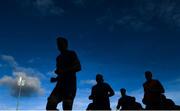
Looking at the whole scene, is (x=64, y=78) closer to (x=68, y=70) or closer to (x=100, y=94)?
(x=68, y=70)

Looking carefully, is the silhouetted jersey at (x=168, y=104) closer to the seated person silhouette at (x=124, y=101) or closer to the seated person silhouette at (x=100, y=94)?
the seated person silhouette at (x=100, y=94)

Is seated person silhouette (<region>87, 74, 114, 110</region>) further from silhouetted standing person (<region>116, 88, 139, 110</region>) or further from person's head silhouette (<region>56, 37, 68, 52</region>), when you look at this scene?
person's head silhouette (<region>56, 37, 68, 52</region>)

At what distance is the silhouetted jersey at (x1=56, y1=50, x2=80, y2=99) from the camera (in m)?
6.36

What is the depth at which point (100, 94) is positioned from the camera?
11016 mm

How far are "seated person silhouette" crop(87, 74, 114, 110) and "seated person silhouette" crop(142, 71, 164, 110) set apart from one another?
1.27 metres

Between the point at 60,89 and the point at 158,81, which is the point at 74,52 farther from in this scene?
the point at 158,81

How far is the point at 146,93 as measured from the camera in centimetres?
1124

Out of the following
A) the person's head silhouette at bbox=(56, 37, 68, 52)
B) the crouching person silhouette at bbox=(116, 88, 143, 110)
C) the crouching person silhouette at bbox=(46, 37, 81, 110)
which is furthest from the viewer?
the crouching person silhouette at bbox=(116, 88, 143, 110)

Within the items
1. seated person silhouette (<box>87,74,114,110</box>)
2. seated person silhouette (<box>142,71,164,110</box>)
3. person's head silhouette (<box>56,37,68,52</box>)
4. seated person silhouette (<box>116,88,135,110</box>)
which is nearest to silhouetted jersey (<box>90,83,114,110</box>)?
seated person silhouette (<box>87,74,114,110</box>)

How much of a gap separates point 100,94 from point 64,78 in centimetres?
475

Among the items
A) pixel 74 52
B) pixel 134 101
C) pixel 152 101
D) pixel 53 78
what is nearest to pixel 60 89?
pixel 53 78

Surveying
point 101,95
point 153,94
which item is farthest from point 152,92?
point 101,95

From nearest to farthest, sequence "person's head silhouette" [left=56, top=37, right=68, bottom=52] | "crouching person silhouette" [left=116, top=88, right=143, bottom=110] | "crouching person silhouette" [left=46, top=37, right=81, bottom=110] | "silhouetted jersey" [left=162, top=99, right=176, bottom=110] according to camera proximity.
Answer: "crouching person silhouette" [left=46, top=37, right=81, bottom=110]
"person's head silhouette" [left=56, top=37, right=68, bottom=52]
"silhouetted jersey" [left=162, top=99, right=176, bottom=110]
"crouching person silhouette" [left=116, top=88, right=143, bottom=110]

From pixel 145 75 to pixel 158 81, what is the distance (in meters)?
0.52
